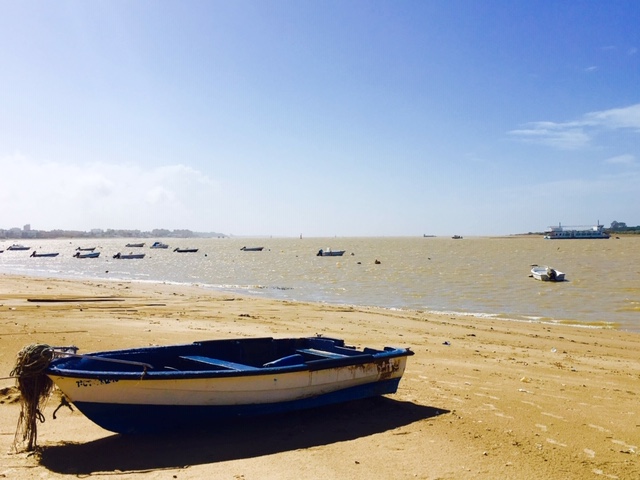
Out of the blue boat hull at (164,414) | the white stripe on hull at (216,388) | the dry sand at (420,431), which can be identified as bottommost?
the dry sand at (420,431)

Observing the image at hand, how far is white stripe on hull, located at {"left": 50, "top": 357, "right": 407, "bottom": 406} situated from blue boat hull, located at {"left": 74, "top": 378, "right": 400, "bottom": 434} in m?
0.07

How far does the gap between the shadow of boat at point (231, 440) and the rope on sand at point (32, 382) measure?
0.36 m

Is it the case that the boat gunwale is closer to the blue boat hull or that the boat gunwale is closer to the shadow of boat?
the blue boat hull

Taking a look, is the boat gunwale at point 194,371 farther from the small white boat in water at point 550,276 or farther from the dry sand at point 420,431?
the small white boat in water at point 550,276

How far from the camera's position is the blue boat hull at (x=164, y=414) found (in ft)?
21.5

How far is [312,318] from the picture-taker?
19984 mm

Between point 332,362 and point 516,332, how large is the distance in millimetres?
12300

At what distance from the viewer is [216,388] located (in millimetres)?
6863

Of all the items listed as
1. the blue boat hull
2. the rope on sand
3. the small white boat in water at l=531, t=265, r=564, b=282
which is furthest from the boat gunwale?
the small white boat in water at l=531, t=265, r=564, b=282

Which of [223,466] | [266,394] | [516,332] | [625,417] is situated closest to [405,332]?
[516,332]

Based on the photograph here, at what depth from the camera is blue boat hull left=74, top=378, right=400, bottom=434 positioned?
21.5 feet

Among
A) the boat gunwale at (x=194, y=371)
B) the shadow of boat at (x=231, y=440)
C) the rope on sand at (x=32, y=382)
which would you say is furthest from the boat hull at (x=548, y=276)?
the rope on sand at (x=32, y=382)

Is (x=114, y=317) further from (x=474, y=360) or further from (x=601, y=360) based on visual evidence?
(x=601, y=360)

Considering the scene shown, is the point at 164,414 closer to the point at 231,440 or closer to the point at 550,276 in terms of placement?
the point at 231,440
